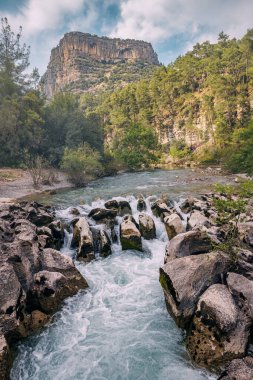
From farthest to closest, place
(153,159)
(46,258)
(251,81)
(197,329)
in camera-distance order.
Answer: (251,81) < (153,159) < (46,258) < (197,329)

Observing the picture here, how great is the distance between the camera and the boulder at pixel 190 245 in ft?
33.6

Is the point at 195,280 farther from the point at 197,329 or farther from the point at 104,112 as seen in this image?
the point at 104,112

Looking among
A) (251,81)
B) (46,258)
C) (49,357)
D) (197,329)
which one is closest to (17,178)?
(46,258)

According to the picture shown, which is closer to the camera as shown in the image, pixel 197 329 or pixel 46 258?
pixel 197 329

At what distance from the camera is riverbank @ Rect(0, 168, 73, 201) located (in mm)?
25575

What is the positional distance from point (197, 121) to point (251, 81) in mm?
16694

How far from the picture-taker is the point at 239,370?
218 inches

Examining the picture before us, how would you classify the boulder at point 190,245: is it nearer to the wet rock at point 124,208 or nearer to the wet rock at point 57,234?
the wet rock at point 57,234

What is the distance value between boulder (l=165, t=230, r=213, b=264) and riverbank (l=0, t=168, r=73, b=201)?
1826 cm

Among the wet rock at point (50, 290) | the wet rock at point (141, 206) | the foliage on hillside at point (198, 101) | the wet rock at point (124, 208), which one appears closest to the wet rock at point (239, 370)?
the wet rock at point (50, 290)

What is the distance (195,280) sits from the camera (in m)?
7.96

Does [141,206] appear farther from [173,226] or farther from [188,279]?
[188,279]

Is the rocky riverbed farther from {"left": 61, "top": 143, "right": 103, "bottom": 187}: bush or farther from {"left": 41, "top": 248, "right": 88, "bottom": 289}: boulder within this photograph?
{"left": 61, "top": 143, "right": 103, "bottom": 187}: bush

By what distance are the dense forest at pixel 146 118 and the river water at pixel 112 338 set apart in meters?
20.7
